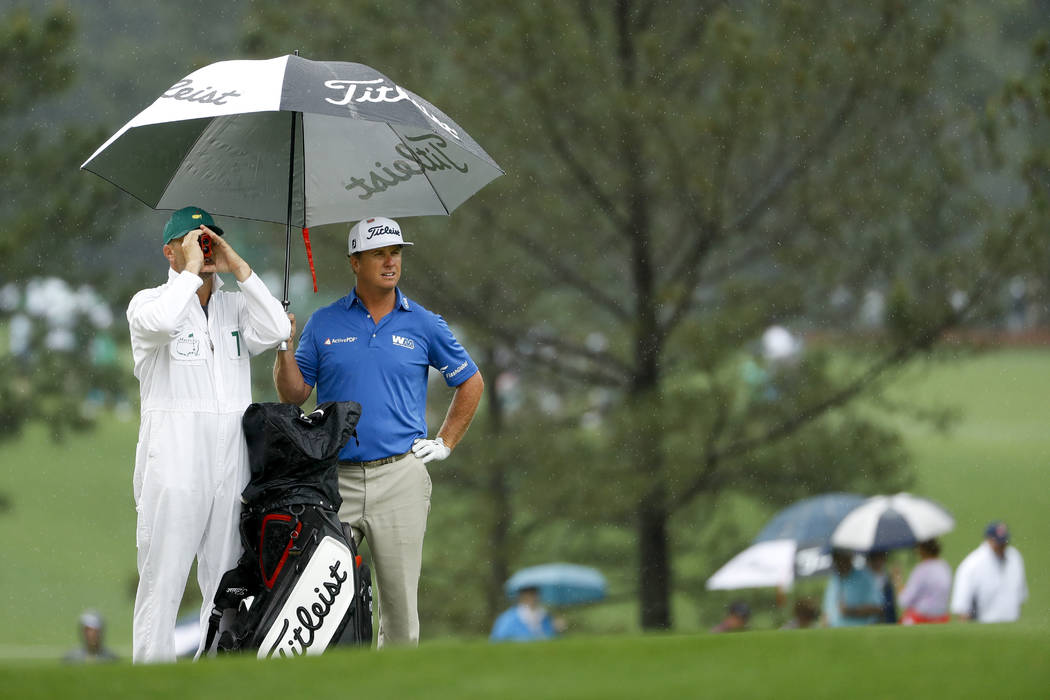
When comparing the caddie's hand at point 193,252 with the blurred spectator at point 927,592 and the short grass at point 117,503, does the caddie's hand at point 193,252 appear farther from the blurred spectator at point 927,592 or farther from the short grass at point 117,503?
the short grass at point 117,503

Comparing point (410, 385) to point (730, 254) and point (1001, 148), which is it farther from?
point (1001, 148)

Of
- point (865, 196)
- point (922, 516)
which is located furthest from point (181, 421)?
point (865, 196)

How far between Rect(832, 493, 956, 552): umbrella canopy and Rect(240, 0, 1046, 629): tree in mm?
1111

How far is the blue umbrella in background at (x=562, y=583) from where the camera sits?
945 cm

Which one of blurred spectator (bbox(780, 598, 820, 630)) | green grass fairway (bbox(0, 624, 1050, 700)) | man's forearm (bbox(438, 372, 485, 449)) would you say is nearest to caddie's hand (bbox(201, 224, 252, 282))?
man's forearm (bbox(438, 372, 485, 449))

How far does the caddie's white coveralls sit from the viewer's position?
3443mm

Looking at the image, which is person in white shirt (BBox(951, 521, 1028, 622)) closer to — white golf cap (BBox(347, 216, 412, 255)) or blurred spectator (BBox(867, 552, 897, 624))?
blurred spectator (BBox(867, 552, 897, 624))

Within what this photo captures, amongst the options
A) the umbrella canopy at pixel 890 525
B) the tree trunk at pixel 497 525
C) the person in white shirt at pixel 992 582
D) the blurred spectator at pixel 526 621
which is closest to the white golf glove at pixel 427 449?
the umbrella canopy at pixel 890 525

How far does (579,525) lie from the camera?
979 cm

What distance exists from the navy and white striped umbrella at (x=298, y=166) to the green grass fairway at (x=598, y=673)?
176 centimetres

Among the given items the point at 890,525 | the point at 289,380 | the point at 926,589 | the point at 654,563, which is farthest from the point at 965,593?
the point at 289,380

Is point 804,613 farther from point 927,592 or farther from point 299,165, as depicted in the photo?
point 299,165

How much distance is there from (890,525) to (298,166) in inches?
198

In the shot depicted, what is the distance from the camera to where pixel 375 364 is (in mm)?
4000
